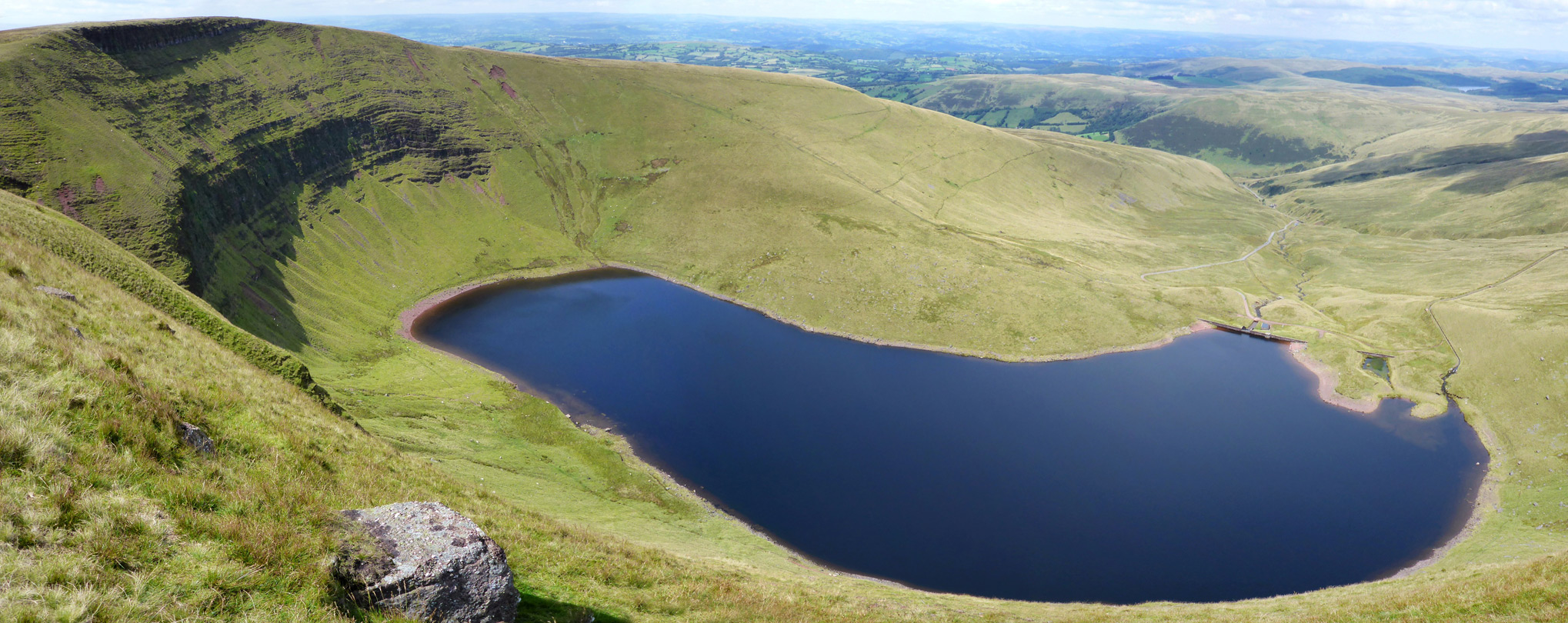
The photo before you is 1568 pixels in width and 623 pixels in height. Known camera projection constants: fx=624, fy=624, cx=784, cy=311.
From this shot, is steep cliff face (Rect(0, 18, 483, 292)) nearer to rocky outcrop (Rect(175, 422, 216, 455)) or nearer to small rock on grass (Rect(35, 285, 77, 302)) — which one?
small rock on grass (Rect(35, 285, 77, 302))

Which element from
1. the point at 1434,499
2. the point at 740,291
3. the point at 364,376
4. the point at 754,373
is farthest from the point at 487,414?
the point at 1434,499

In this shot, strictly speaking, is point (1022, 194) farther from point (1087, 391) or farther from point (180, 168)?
point (180, 168)

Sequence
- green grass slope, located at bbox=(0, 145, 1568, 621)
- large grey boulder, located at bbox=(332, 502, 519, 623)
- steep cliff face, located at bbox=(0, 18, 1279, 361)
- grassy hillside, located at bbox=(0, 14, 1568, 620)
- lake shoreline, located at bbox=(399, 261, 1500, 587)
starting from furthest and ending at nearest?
steep cliff face, located at bbox=(0, 18, 1279, 361) < lake shoreline, located at bbox=(399, 261, 1500, 587) < grassy hillside, located at bbox=(0, 14, 1568, 620) < large grey boulder, located at bbox=(332, 502, 519, 623) < green grass slope, located at bbox=(0, 145, 1568, 621)

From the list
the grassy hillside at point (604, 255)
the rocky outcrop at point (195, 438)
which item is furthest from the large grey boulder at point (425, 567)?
the rocky outcrop at point (195, 438)

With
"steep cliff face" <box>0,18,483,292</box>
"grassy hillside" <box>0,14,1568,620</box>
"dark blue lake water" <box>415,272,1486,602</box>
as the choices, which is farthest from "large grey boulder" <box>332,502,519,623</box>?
"steep cliff face" <box>0,18,483,292</box>

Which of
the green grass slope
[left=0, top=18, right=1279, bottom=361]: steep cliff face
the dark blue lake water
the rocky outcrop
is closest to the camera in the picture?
the green grass slope

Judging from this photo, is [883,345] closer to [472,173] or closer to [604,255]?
[604,255]
